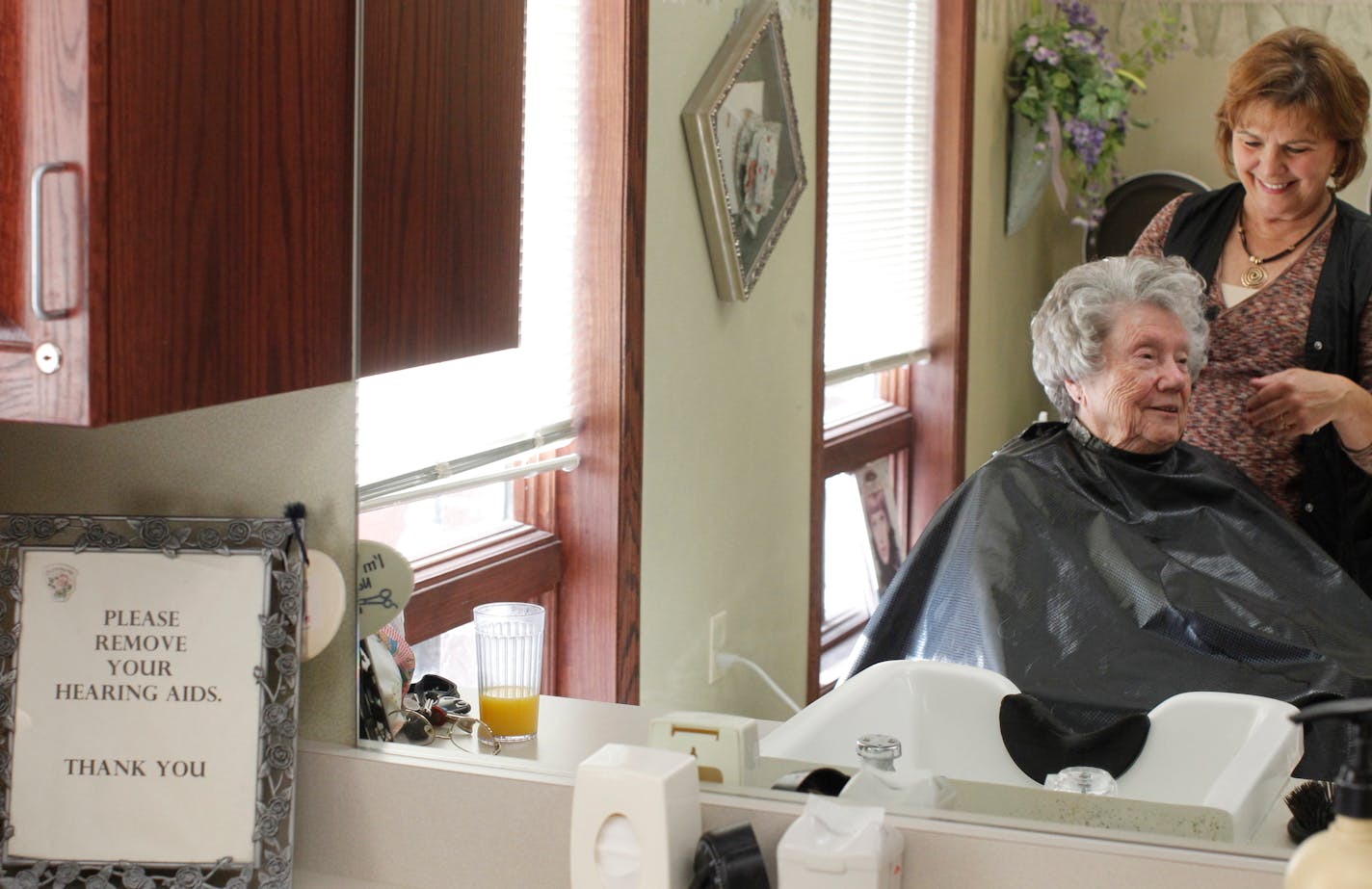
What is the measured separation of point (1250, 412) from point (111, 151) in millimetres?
952

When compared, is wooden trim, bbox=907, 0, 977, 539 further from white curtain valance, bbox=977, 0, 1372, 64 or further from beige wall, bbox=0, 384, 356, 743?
beige wall, bbox=0, 384, 356, 743

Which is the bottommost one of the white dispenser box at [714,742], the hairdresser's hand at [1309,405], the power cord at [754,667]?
the white dispenser box at [714,742]

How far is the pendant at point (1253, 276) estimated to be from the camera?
1.21 metres

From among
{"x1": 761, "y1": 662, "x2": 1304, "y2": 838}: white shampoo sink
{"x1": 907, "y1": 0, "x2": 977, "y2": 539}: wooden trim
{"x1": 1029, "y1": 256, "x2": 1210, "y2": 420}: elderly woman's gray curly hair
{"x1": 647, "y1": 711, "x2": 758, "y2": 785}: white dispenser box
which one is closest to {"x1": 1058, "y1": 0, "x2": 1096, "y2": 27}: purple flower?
{"x1": 907, "y1": 0, "x2": 977, "y2": 539}: wooden trim

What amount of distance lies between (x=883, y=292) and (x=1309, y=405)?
1.36 ft

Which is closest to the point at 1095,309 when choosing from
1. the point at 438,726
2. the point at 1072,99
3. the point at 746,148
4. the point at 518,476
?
the point at 1072,99

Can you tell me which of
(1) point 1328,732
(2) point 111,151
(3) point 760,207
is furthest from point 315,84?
(1) point 1328,732

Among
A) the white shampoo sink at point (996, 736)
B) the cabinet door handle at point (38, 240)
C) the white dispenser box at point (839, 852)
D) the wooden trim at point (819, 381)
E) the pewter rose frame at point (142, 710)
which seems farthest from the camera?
the wooden trim at point (819, 381)

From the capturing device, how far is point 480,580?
150cm

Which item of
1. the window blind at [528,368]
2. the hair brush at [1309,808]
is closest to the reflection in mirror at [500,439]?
the window blind at [528,368]

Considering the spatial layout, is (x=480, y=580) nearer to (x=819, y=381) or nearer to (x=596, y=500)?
(x=596, y=500)

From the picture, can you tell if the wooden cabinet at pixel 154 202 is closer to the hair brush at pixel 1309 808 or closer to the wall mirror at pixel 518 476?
the wall mirror at pixel 518 476

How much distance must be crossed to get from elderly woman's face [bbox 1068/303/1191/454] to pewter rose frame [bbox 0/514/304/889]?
802mm

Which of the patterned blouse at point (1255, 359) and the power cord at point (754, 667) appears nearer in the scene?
the patterned blouse at point (1255, 359)
